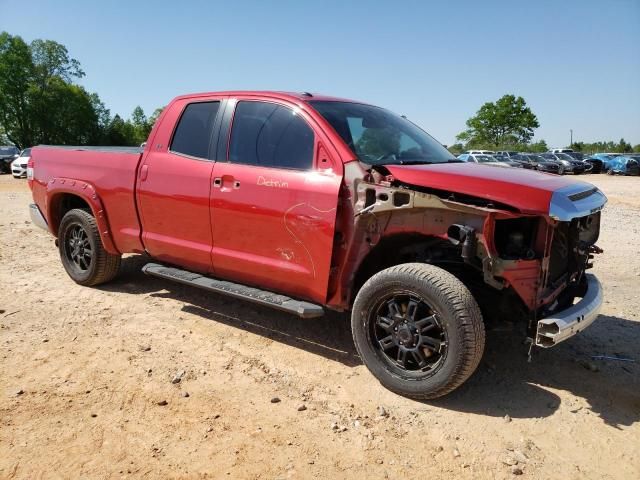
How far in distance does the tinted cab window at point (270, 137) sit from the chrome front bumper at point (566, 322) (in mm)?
1883

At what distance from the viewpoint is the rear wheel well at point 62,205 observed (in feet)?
18.8

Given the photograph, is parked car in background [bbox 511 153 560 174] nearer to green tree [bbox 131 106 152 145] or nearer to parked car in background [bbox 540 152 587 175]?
parked car in background [bbox 540 152 587 175]

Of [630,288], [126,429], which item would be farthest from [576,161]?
[126,429]

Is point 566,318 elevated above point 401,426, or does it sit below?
above

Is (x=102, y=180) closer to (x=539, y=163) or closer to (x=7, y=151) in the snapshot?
(x=7, y=151)

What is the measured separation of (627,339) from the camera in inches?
173

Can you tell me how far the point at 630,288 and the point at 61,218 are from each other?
637cm

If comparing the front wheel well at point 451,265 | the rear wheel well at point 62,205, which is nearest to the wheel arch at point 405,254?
the front wheel well at point 451,265

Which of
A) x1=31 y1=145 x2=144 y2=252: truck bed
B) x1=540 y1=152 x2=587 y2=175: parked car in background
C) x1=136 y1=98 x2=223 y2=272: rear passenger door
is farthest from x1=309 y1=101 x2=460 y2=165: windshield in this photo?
x1=540 y1=152 x2=587 y2=175: parked car in background

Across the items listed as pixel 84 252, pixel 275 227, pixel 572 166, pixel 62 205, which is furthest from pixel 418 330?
pixel 572 166

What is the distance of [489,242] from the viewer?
3.07 m

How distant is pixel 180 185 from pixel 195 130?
52 cm

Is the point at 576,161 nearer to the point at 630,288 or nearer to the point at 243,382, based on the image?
the point at 630,288

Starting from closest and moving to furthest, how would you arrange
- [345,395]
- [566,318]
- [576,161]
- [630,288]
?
[566,318] < [345,395] < [630,288] < [576,161]
